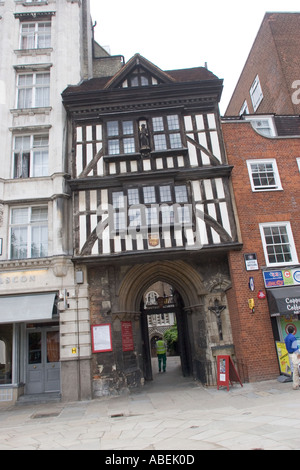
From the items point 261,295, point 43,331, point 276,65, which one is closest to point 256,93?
point 276,65

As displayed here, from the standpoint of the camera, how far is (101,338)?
12422 mm

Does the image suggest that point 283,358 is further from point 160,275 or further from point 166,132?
point 166,132

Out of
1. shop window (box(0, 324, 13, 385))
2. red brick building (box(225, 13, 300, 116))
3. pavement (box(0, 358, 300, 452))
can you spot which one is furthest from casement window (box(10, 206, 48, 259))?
red brick building (box(225, 13, 300, 116))

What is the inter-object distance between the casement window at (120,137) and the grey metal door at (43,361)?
310 inches

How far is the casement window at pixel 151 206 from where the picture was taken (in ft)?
42.2

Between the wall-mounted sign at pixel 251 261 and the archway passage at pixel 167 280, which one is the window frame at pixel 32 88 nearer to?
the archway passage at pixel 167 280

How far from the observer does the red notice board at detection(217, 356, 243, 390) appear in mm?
10992

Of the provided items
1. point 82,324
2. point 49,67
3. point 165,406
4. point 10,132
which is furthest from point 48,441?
point 49,67

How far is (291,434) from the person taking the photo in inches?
214

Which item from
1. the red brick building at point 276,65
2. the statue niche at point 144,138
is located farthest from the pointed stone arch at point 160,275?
the red brick building at point 276,65

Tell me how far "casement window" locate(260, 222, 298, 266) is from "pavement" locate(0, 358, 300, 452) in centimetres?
443

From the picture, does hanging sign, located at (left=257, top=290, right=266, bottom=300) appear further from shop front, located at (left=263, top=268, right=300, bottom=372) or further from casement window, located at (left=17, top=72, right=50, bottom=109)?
casement window, located at (left=17, top=72, right=50, bottom=109)

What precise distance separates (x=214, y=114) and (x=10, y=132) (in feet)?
29.6
